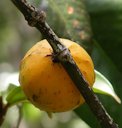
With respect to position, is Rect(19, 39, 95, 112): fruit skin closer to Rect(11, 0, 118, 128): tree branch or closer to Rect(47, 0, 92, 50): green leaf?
Rect(11, 0, 118, 128): tree branch

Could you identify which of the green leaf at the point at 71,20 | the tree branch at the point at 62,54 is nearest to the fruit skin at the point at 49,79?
the tree branch at the point at 62,54

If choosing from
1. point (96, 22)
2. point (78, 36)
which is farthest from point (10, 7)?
point (78, 36)

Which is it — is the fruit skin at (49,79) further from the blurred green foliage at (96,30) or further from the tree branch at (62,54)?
the blurred green foliage at (96,30)

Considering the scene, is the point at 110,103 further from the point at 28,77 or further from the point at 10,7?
the point at 10,7

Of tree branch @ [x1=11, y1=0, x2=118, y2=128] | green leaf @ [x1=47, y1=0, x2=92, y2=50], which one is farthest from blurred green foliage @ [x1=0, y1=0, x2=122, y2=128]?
tree branch @ [x1=11, y1=0, x2=118, y2=128]

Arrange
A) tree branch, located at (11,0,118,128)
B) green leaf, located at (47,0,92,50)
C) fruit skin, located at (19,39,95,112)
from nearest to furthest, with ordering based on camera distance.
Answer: tree branch, located at (11,0,118,128)
fruit skin, located at (19,39,95,112)
green leaf, located at (47,0,92,50)

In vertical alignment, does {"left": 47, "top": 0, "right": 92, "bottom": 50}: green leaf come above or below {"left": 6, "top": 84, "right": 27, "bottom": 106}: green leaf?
above

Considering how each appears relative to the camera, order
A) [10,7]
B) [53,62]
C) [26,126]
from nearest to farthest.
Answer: [53,62] < [26,126] < [10,7]

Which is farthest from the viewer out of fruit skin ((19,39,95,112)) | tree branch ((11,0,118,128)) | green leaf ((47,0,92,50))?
green leaf ((47,0,92,50))
